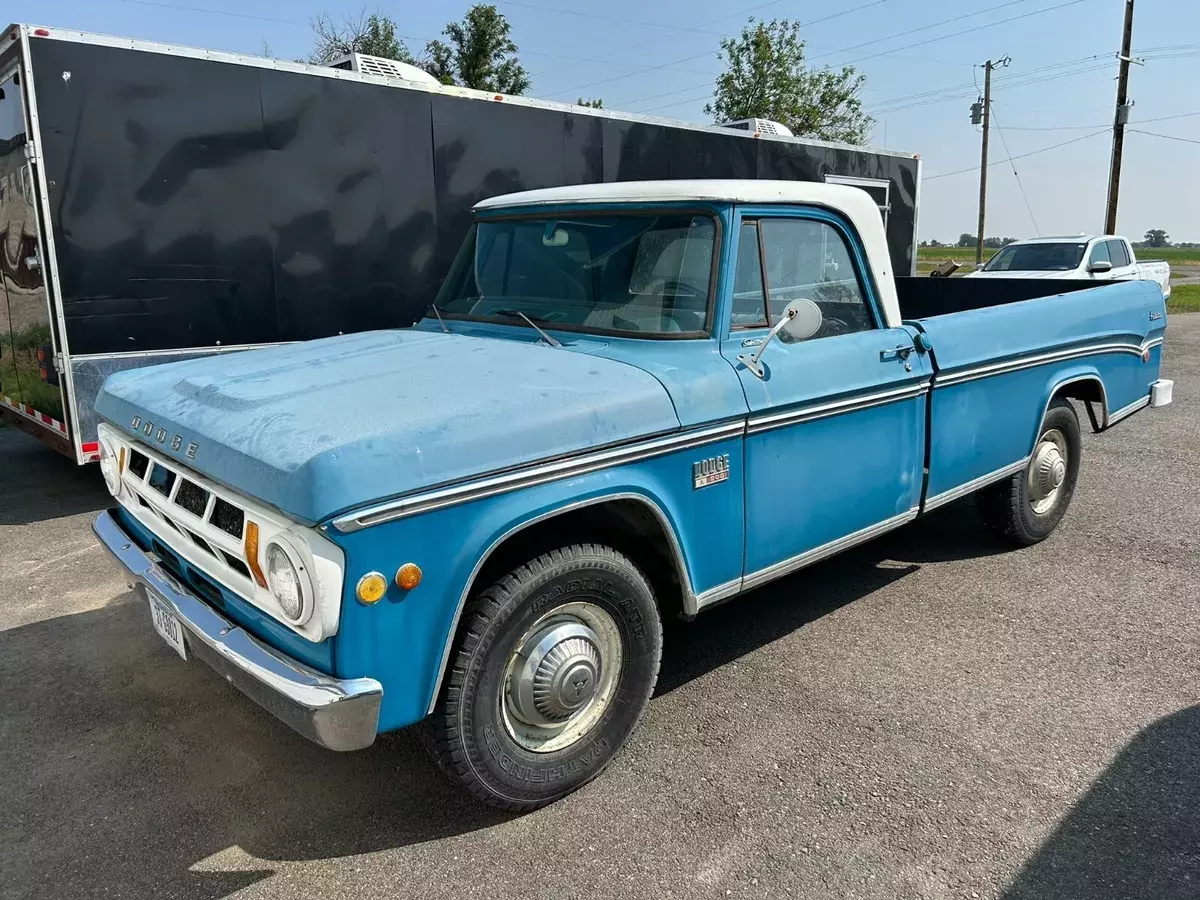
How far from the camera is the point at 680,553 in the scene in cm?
303

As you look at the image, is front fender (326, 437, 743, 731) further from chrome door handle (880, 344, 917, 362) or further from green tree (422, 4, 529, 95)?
green tree (422, 4, 529, 95)

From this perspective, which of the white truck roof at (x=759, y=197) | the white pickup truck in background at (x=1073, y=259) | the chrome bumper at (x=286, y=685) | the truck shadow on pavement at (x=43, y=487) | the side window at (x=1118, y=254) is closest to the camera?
the chrome bumper at (x=286, y=685)

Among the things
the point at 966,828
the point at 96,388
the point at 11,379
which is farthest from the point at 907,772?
the point at 11,379

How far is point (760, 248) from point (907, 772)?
1982 mm

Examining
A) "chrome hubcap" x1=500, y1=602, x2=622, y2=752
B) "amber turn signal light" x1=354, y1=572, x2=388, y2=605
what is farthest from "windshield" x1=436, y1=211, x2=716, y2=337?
"amber turn signal light" x1=354, y1=572, x2=388, y2=605

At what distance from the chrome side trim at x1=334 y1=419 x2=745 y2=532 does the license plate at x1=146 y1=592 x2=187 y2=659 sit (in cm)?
93

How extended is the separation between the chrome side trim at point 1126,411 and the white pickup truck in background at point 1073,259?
29.3 ft

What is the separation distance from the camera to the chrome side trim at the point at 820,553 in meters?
3.37

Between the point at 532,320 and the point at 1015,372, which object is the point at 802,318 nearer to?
the point at 532,320

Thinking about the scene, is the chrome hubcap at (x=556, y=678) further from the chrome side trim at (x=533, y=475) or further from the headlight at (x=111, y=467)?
the headlight at (x=111, y=467)

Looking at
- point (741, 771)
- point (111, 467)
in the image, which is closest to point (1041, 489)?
point (741, 771)

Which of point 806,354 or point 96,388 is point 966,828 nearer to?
point 806,354

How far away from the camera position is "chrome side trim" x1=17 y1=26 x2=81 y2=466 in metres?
5.19

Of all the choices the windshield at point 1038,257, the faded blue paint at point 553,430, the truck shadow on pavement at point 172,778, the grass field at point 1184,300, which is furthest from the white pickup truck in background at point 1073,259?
the truck shadow on pavement at point 172,778
